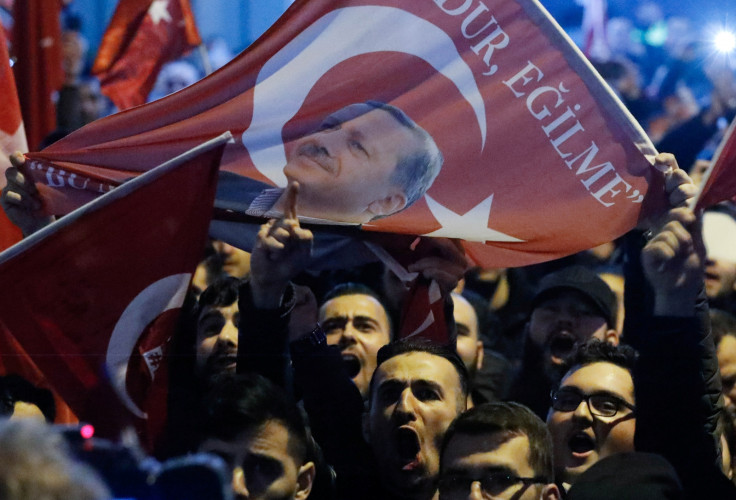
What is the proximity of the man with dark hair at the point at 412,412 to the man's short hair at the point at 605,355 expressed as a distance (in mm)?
420

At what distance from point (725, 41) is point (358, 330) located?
6.55 metres

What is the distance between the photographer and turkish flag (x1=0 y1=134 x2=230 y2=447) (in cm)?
353

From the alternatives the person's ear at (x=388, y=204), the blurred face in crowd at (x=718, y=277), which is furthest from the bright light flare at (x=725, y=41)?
the person's ear at (x=388, y=204)

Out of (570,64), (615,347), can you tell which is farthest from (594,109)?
(615,347)

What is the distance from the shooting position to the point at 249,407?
357 cm

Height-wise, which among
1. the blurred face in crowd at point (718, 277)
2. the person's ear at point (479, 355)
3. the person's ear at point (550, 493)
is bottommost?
the blurred face in crowd at point (718, 277)

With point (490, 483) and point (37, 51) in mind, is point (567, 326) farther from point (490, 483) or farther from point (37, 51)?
point (37, 51)

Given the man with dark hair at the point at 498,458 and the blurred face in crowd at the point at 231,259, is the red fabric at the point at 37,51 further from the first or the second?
the man with dark hair at the point at 498,458

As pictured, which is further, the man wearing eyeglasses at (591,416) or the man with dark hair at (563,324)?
the man with dark hair at (563,324)

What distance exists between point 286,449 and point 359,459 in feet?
1.63

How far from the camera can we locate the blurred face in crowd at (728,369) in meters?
4.67

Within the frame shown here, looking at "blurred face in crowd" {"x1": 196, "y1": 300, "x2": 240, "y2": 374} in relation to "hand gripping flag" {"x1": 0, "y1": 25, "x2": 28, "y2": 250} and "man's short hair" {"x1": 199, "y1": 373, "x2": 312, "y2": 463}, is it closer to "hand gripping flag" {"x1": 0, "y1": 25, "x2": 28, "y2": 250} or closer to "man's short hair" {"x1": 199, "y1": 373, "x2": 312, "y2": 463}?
"man's short hair" {"x1": 199, "y1": 373, "x2": 312, "y2": 463}

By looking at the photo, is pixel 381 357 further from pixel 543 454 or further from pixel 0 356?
pixel 0 356

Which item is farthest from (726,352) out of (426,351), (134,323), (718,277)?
(134,323)
